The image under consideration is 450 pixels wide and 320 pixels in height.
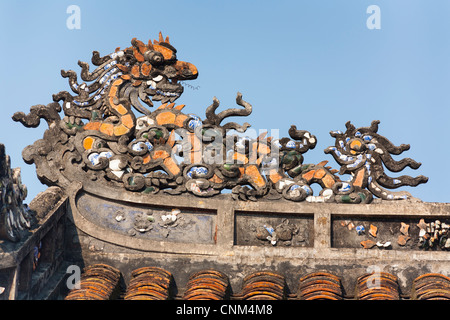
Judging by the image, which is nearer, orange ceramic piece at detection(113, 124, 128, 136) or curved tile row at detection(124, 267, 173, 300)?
curved tile row at detection(124, 267, 173, 300)

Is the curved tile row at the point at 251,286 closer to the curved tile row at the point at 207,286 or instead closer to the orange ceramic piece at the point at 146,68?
the curved tile row at the point at 207,286

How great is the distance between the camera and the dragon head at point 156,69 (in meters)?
16.2

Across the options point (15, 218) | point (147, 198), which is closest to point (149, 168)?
point (147, 198)

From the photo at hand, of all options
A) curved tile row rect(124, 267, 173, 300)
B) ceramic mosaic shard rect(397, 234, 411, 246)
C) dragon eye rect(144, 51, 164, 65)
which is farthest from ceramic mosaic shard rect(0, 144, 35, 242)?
ceramic mosaic shard rect(397, 234, 411, 246)

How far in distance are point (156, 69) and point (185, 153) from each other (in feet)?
4.86

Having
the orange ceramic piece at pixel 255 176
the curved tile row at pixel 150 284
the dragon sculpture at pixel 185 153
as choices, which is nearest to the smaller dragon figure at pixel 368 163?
the dragon sculpture at pixel 185 153

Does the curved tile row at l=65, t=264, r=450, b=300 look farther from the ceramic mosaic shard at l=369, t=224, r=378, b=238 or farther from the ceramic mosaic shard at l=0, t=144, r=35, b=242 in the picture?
the ceramic mosaic shard at l=0, t=144, r=35, b=242

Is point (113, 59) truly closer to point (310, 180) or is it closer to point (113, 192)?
point (113, 192)

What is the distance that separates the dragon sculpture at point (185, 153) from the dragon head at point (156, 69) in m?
0.07

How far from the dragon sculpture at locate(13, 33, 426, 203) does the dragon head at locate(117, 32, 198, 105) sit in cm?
7

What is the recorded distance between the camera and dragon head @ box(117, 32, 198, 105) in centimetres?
1625

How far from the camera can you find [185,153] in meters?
15.7
